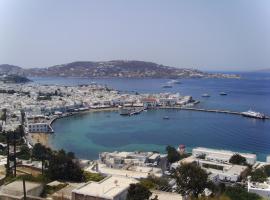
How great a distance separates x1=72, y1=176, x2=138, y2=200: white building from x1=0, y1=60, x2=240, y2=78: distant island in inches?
2623

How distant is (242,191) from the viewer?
27.4 feet

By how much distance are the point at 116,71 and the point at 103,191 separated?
71601 millimetres

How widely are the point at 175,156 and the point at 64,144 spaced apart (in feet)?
19.5

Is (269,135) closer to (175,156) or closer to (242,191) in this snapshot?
(175,156)

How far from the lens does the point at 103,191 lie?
666 cm

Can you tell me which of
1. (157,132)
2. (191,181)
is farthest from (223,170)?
(157,132)

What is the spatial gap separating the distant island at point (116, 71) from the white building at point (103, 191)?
66622 mm

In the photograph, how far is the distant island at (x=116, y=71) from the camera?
246 feet

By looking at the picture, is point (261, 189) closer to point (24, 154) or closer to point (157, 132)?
point (24, 154)

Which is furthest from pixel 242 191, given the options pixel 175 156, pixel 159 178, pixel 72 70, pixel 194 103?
pixel 72 70

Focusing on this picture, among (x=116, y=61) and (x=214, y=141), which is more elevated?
(x=116, y=61)

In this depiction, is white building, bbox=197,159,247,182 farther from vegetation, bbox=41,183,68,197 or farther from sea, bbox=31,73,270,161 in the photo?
vegetation, bbox=41,183,68,197

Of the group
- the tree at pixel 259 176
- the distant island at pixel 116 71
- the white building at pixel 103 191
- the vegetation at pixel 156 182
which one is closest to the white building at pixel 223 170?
the tree at pixel 259 176

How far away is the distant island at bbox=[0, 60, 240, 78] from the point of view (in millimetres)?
74938
